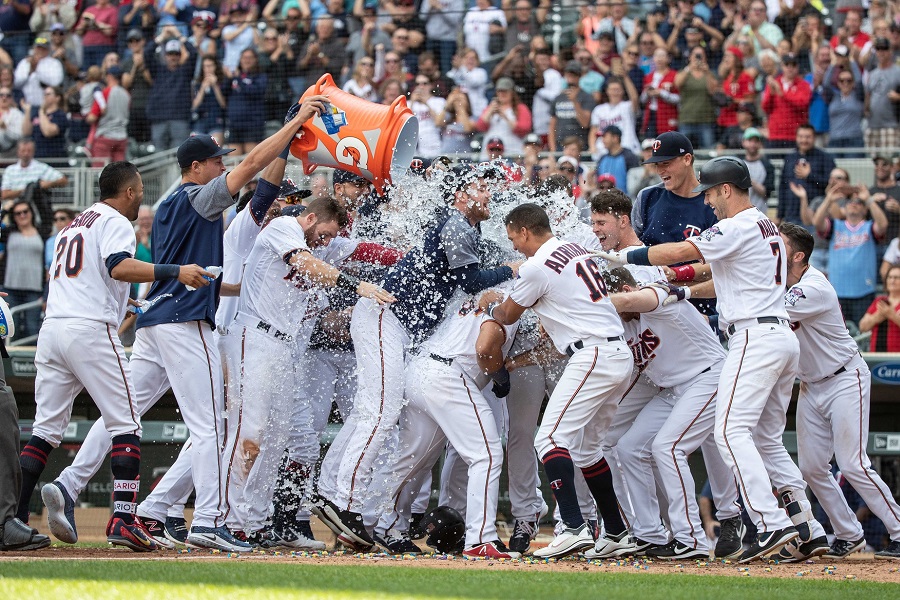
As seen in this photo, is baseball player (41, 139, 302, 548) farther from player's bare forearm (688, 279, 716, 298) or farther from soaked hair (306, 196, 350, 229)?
player's bare forearm (688, 279, 716, 298)

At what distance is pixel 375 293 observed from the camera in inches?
265

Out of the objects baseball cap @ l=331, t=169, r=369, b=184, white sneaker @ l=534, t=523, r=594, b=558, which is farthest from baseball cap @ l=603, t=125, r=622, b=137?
white sneaker @ l=534, t=523, r=594, b=558

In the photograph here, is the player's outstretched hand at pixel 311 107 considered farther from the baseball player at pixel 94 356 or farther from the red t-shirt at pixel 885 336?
the red t-shirt at pixel 885 336

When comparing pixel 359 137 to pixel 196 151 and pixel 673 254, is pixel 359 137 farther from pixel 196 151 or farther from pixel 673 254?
pixel 673 254

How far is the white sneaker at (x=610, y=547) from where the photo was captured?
6574 mm

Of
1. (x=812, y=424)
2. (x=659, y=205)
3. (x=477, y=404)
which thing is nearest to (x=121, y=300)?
(x=477, y=404)

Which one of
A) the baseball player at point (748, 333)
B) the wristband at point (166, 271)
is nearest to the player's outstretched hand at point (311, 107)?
the wristband at point (166, 271)

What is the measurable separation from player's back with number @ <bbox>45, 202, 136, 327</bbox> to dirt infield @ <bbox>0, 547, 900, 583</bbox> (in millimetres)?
1314

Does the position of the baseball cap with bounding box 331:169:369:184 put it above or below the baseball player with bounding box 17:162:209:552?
above

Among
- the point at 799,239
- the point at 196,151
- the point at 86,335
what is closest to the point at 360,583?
the point at 86,335

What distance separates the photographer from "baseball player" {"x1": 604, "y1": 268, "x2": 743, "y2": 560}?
22.5ft

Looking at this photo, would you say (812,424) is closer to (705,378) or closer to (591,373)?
(705,378)

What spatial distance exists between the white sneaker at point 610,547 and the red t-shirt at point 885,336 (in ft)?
14.3

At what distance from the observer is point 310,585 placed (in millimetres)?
4871
